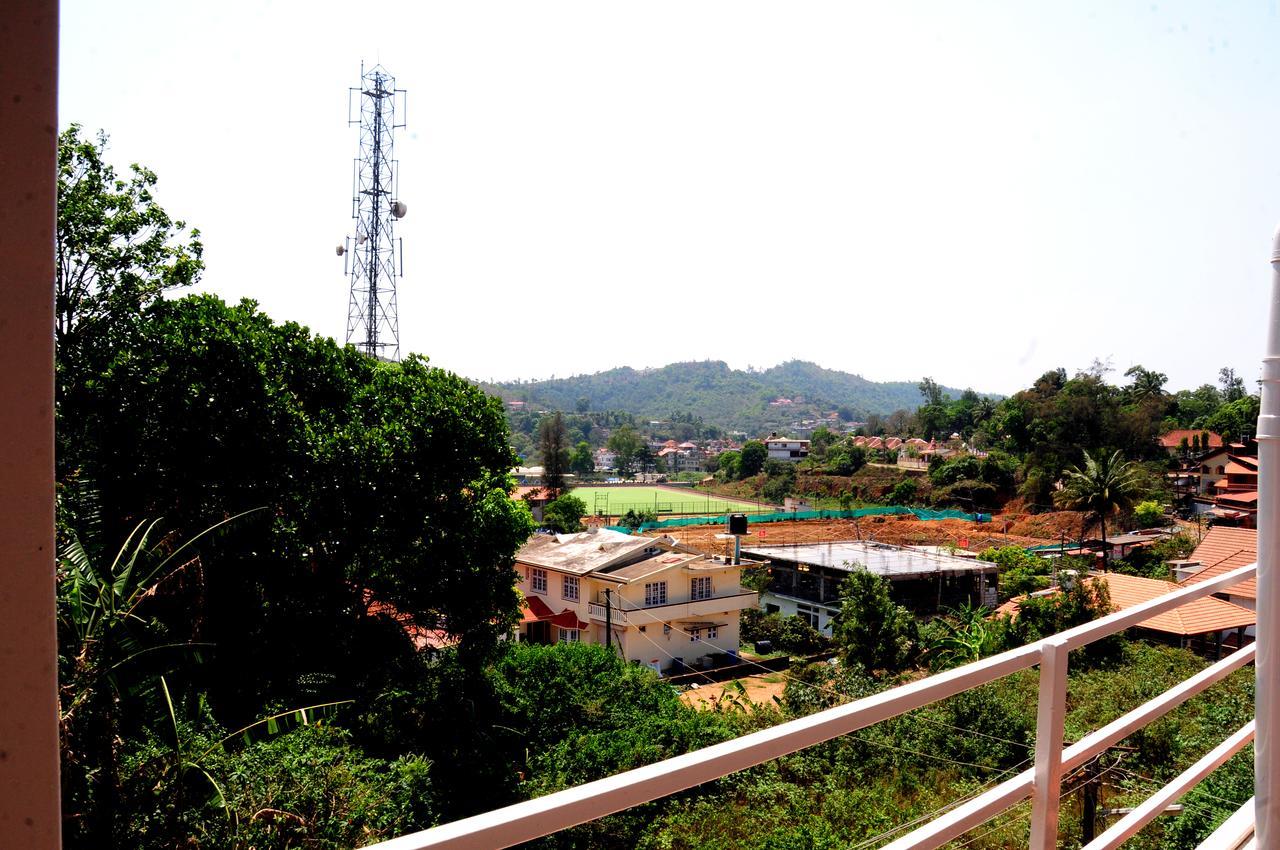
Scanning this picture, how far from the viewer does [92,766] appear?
469 cm

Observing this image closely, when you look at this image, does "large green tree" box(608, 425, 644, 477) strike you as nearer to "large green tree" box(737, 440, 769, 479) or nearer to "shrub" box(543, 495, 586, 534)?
"large green tree" box(737, 440, 769, 479)

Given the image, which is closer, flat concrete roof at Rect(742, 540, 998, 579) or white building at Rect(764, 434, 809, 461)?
flat concrete roof at Rect(742, 540, 998, 579)

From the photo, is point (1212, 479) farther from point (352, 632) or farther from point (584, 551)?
point (352, 632)

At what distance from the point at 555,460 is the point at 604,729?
4143 centimetres

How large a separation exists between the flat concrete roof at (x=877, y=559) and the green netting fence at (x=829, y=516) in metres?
14.6

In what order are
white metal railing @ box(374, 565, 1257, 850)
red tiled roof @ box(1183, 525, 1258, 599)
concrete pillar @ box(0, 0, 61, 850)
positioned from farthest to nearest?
red tiled roof @ box(1183, 525, 1258, 599) < white metal railing @ box(374, 565, 1257, 850) < concrete pillar @ box(0, 0, 61, 850)

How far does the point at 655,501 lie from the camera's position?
5938 cm

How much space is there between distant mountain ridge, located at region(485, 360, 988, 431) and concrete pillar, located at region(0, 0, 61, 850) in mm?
145494

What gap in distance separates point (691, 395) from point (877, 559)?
6006 inches

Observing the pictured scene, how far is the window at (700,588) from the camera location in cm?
2077

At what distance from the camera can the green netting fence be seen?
141 feet

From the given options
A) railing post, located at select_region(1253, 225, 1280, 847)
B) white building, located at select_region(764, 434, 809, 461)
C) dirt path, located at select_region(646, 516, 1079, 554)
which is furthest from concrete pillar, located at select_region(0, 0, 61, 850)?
A: white building, located at select_region(764, 434, 809, 461)

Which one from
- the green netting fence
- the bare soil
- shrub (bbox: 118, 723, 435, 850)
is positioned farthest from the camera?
the green netting fence

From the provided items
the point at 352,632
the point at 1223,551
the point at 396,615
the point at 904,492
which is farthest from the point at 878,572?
the point at 904,492
